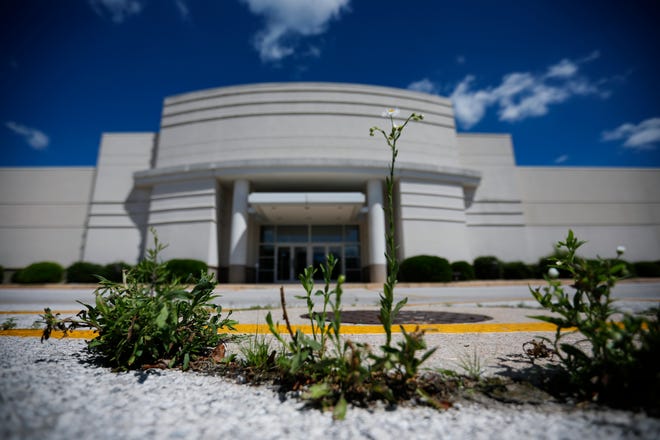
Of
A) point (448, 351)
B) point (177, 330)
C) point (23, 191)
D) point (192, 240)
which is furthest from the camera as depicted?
point (23, 191)

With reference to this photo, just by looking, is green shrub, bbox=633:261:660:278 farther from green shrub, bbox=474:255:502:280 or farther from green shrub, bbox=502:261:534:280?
green shrub, bbox=474:255:502:280

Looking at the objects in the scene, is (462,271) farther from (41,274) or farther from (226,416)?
(41,274)

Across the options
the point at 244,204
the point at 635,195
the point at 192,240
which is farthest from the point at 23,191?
the point at 635,195

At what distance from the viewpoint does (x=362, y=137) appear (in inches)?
794

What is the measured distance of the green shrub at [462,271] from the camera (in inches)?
645

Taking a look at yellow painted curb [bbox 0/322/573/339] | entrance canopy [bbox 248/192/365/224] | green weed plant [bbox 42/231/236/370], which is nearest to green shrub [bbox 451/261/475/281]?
entrance canopy [bbox 248/192/365/224]

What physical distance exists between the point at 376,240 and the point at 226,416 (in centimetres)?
1591

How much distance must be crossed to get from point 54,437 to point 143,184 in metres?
21.6

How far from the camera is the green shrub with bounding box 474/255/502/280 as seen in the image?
1753 cm

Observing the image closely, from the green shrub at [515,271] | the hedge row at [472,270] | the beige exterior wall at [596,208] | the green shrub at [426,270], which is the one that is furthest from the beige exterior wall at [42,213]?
the beige exterior wall at [596,208]

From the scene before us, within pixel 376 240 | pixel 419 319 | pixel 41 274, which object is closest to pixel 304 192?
pixel 376 240

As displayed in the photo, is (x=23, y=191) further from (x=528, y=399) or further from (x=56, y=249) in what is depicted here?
(x=528, y=399)

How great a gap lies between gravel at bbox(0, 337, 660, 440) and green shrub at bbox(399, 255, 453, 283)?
14.1 meters

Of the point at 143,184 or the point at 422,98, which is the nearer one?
the point at 143,184
